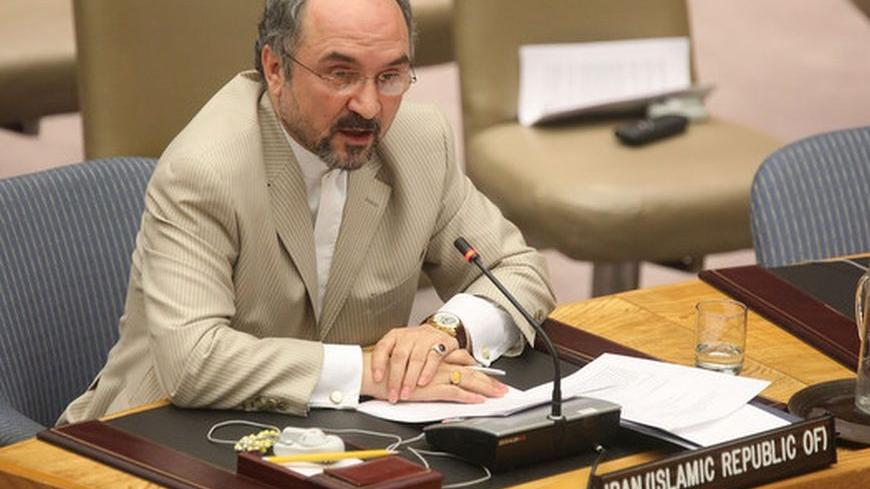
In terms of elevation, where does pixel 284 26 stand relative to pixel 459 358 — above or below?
above

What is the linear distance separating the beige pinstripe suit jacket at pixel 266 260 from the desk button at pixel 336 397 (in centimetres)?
4

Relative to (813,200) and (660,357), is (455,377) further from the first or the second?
(813,200)

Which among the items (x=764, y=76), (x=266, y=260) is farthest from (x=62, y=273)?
(x=764, y=76)

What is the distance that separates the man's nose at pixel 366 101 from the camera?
116 inches

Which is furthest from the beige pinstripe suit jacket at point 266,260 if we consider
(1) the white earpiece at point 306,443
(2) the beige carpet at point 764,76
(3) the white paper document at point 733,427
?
(2) the beige carpet at point 764,76

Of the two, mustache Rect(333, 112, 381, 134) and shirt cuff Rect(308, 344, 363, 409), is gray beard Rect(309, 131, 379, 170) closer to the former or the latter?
mustache Rect(333, 112, 381, 134)

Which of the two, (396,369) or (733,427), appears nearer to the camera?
(733,427)

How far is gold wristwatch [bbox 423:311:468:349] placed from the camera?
299cm

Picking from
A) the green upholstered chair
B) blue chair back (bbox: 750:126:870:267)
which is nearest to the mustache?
blue chair back (bbox: 750:126:870:267)

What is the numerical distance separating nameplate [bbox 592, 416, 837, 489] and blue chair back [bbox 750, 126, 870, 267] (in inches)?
41.4

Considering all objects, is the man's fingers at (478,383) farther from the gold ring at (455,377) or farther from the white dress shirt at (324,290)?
the white dress shirt at (324,290)

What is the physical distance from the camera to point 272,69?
3041mm

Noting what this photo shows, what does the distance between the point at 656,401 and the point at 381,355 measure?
0.40m

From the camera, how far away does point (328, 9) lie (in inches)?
116
